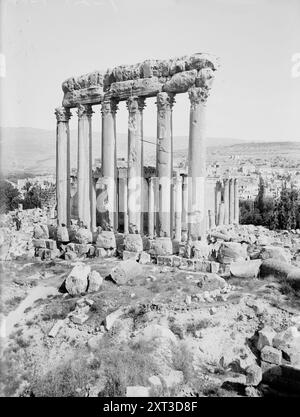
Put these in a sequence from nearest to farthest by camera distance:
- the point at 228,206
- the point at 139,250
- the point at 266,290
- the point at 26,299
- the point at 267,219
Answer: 1. the point at 266,290
2. the point at 26,299
3. the point at 139,250
4. the point at 228,206
5. the point at 267,219

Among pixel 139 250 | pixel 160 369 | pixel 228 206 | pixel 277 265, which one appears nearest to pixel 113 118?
pixel 139 250

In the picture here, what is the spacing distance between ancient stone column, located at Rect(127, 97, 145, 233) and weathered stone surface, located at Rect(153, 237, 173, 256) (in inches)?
54.8

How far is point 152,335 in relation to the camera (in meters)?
11.0

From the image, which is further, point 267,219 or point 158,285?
point 267,219

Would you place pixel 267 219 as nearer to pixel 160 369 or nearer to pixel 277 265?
pixel 277 265

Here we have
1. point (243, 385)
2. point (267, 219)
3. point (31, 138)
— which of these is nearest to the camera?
point (243, 385)

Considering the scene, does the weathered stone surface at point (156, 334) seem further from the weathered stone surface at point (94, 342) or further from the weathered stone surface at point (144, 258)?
the weathered stone surface at point (144, 258)

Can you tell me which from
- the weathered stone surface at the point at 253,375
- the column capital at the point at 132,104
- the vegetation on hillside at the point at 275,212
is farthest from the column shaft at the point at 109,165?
the vegetation on hillside at the point at 275,212

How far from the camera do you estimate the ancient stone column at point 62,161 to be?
21750 millimetres

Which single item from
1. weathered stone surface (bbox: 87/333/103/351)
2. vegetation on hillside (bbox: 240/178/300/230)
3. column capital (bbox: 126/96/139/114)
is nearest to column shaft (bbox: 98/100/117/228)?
column capital (bbox: 126/96/139/114)

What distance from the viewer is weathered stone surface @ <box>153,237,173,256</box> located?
1803 centimetres

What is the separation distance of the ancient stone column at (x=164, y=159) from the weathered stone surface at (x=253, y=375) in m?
9.39

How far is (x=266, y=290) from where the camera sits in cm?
1358

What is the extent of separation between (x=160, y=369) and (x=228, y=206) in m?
31.3
